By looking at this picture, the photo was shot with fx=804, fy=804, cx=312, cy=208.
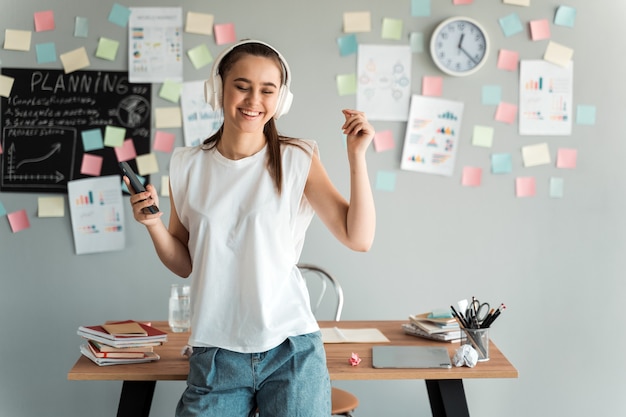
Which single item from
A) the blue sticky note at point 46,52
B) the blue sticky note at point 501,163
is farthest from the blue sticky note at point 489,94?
the blue sticky note at point 46,52

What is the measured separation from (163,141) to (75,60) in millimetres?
510

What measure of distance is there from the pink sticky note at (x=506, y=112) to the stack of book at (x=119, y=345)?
1877mm

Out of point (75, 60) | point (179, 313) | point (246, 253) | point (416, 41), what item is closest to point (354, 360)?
point (246, 253)

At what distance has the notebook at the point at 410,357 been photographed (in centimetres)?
222

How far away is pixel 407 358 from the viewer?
7.48 ft

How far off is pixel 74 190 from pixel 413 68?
1.55 m

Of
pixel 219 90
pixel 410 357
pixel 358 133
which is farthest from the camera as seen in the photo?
pixel 410 357

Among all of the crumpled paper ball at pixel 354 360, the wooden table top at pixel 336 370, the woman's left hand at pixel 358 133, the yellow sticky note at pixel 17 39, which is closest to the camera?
the woman's left hand at pixel 358 133

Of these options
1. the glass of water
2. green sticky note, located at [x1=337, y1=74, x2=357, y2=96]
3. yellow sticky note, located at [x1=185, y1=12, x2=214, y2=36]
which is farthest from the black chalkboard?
the glass of water

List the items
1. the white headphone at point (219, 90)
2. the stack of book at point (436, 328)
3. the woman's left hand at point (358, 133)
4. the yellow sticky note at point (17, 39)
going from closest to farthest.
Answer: the woman's left hand at point (358, 133) → the white headphone at point (219, 90) → the stack of book at point (436, 328) → the yellow sticky note at point (17, 39)

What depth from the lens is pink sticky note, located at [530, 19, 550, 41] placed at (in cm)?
348

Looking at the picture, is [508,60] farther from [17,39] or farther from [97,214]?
[17,39]

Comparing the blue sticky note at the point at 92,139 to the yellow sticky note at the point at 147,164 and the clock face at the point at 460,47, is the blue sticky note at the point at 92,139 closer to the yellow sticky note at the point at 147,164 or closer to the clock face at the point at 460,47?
the yellow sticky note at the point at 147,164

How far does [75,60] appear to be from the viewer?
3.45 m
